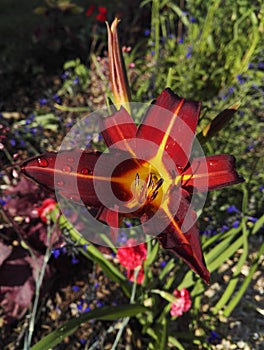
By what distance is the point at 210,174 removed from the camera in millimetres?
1171

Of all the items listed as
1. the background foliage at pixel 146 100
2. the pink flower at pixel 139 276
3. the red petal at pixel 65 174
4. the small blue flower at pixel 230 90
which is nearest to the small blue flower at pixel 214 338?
the background foliage at pixel 146 100

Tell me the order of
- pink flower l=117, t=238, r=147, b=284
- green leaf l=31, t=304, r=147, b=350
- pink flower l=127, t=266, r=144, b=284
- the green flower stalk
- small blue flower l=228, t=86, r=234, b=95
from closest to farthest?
green leaf l=31, t=304, r=147, b=350 → the green flower stalk → pink flower l=117, t=238, r=147, b=284 → pink flower l=127, t=266, r=144, b=284 → small blue flower l=228, t=86, r=234, b=95

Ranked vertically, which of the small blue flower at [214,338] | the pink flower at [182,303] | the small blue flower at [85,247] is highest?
the small blue flower at [85,247]

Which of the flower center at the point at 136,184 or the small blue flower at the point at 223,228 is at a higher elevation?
the flower center at the point at 136,184

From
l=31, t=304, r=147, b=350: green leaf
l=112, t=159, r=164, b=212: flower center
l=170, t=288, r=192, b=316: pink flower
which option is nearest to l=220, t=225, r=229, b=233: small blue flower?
l=170, t=288, r=192, b=316: pink flower

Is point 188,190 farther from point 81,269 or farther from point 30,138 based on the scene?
point 30,138

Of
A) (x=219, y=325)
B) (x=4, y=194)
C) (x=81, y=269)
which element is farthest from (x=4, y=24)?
(x=219, y=325)

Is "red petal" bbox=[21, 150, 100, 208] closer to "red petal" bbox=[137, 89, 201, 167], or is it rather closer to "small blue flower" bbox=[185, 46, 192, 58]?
"red petal" bbox=[137, 89, 201, 167]

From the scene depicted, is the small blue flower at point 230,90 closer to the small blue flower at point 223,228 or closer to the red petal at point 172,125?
the small blue flower at point 223,228

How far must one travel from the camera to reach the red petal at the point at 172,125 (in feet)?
4.00

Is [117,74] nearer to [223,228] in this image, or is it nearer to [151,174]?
[151,174]

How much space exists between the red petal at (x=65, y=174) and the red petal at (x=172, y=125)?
Result: 199 mm

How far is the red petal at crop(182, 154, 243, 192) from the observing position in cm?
116

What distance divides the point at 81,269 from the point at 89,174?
109cm
